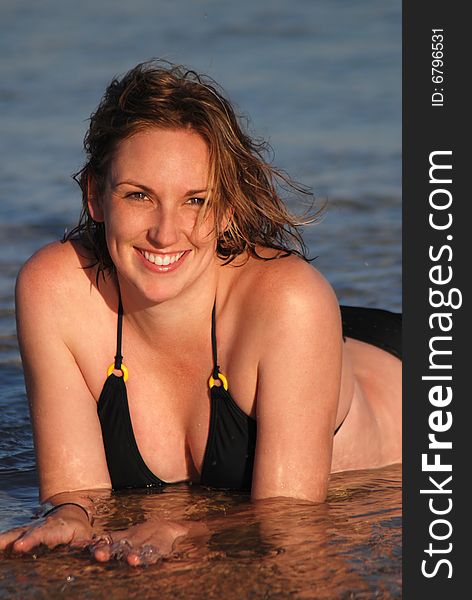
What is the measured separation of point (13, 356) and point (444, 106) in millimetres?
3132

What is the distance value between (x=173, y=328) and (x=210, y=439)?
16.7 inches

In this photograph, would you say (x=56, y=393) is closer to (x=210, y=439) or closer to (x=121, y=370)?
(x=121, y=370)

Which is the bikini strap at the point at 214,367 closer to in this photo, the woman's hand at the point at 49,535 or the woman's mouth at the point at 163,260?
the woman's mouth at the point at 163,260

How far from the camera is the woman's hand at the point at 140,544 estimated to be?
148 inches

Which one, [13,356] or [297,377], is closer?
[297,377]

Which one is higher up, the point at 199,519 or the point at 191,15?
the point at 191,15

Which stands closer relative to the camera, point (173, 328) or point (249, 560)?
point (249, 560)

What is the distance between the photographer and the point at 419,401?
13.4ft

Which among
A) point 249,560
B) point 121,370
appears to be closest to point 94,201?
point 121,370

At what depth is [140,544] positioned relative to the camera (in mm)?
3818

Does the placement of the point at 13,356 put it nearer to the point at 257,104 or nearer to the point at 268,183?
the point at 268,183

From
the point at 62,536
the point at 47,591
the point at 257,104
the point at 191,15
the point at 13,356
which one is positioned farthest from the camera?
the point at 191,15

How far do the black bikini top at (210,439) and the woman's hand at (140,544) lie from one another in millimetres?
502

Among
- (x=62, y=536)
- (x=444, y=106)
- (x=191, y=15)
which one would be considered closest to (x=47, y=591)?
(x=62, y=536)
